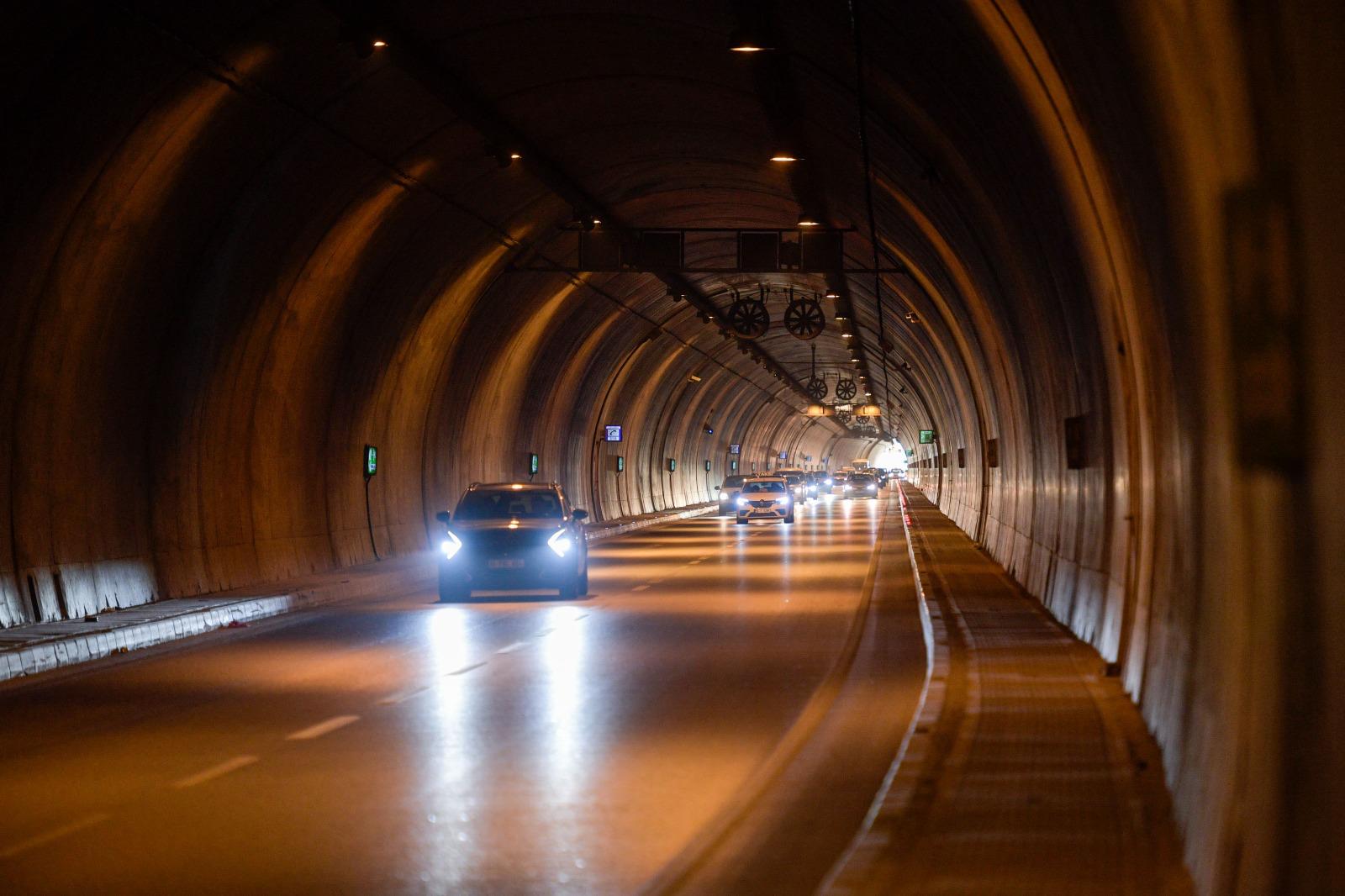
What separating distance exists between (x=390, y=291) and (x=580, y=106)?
711 cm

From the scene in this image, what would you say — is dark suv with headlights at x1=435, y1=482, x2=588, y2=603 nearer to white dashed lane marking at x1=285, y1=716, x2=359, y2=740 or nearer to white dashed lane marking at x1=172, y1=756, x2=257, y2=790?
white dashed lane marking at x1=285, y1=716, x2=359, y2=740

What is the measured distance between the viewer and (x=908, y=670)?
1638 cm

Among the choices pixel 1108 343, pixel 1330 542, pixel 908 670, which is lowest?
pixel 908 670

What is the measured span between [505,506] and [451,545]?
1672mm

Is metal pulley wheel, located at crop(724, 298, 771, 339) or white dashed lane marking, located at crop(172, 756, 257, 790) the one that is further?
metal pulley wheel, located at crop(724, 298, 771, 339)

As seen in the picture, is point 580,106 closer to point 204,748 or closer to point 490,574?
point 490,574

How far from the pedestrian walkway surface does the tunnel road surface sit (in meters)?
0.52

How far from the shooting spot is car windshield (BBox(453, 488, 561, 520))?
27.6 m

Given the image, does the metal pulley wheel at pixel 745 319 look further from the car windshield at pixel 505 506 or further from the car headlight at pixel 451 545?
the car headlight at pixel 451 545

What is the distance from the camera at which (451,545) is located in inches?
1057

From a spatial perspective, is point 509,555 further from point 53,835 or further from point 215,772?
point 53,835

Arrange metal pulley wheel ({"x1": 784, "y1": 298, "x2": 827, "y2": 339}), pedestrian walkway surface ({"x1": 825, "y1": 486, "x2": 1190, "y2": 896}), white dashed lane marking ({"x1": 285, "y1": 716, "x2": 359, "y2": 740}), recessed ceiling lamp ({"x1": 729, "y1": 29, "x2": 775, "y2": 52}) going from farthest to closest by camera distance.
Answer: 1. metal pulley wheel ({"x1": 784, "y1": 298, "x2": 827, "y2": 339})
2. recessed ceiling lamp ({"x1": 729, "y1": 29, "x2": 775, "y2": 52})
3. white dashed lane marking ({"x1": 285, "y1": 716, "x2": 359, "y2": 740})
4. pedestrian walkway surface ({"x1": 825, "y1": 486, "x2": 1190, "y2": 896})

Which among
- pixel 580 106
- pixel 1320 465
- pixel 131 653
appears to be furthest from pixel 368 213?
pixel 1320 465

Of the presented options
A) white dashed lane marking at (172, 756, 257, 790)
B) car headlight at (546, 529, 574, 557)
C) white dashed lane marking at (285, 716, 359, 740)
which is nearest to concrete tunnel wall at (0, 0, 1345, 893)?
car headlight at (546, 529, 574, 557)
